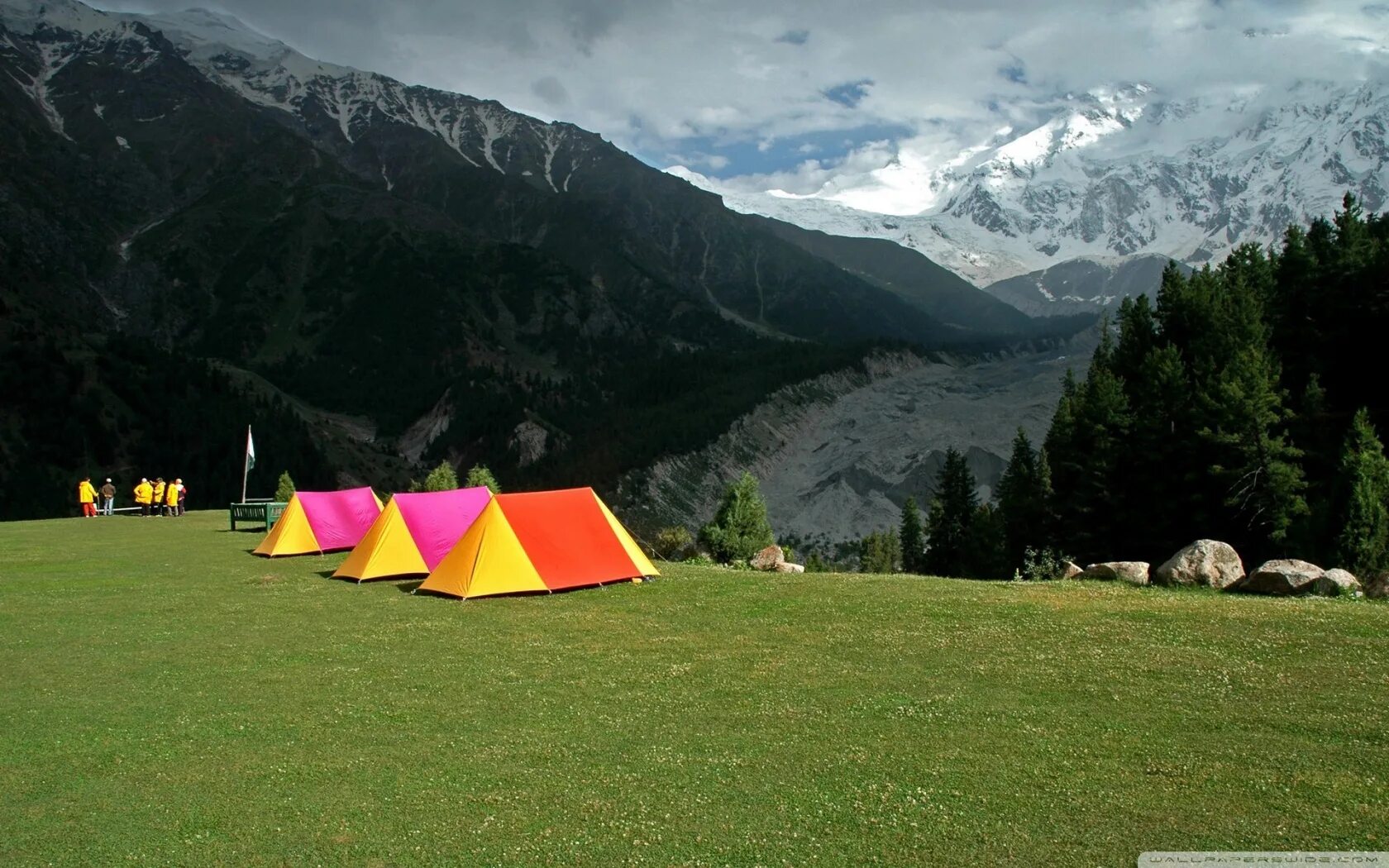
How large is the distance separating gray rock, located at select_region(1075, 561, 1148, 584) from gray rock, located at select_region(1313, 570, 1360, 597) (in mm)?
3841

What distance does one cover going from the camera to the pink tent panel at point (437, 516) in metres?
28.4

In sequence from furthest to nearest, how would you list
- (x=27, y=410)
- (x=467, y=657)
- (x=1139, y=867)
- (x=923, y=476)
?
(x=923, y=476) → (x=27, y=410) → (x=467, y=657) → (x=1139, y=867)

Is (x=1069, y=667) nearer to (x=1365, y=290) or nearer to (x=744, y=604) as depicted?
(x=744, y=604)

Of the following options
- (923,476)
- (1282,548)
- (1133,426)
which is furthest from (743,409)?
(1282,548)

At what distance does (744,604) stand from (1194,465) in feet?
97.7

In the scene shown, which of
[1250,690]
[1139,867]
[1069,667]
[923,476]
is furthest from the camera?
[923,476]

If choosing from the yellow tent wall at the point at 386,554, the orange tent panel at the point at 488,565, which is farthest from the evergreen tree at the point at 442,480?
the orange tent panel at the point at 488,565

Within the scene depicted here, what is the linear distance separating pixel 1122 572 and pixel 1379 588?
547cm

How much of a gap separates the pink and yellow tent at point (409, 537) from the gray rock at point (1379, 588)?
22.2 meters

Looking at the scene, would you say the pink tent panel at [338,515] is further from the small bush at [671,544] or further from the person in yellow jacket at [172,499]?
the person in yellow jacket at [172,499]

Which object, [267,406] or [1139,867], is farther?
[267,406]

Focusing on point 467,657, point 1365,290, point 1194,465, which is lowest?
point 467,657

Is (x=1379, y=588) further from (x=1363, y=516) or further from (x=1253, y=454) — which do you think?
(x=1253, y=454)

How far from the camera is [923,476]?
5610 inches
